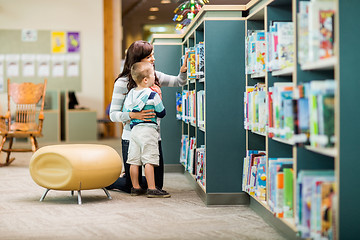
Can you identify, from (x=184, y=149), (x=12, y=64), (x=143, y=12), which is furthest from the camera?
(x=143, y=12)

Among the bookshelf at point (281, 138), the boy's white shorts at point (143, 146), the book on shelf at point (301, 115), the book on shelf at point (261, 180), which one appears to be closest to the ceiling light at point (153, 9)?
the bookshelf at point (281, 138)

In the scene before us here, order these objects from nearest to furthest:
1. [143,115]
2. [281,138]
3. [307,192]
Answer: [307,192] → [281,138] → [143,115]

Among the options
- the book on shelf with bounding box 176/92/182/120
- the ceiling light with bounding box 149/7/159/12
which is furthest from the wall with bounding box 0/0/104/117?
the book on shelf with bounding box 176/92/182/120

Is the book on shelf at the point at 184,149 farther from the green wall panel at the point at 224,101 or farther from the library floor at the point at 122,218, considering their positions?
the green wall panel at the point at 224,101

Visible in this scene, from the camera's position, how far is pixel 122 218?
324cm

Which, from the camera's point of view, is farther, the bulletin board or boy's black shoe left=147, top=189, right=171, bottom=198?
the bulletin board

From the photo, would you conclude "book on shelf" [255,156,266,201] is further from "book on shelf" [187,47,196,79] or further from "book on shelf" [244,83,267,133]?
"book on shelf" [187,47,196,79]

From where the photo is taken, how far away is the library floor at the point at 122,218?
2.83 meters

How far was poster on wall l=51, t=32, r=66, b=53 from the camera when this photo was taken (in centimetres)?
1002

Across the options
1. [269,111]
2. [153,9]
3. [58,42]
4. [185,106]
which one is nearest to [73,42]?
[58,42]

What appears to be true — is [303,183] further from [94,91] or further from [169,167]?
[94,91]

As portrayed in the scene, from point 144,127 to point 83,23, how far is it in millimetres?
6776

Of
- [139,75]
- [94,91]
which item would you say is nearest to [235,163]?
[139,75]

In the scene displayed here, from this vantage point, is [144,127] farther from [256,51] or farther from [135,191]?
[256,51]
